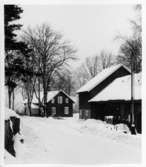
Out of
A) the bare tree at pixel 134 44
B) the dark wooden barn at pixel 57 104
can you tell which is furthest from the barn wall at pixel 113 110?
the bare tree at pixel 134 44

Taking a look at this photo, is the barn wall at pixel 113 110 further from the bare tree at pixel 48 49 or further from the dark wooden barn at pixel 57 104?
the bare tree at pixel 48 49

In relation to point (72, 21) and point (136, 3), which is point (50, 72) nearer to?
point (72, 21)

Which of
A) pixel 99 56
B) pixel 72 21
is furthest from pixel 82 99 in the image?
pixel 72 21

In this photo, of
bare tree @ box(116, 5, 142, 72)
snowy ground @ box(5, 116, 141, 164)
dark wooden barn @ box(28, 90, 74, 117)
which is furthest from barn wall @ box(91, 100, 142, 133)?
snowy ground @ box(5, 116, 141, 164)

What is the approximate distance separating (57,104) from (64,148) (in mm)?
13859

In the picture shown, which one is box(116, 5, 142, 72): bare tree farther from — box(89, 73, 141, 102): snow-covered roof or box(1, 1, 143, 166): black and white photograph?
box(89, 73, 141, 102): snow-covered roof

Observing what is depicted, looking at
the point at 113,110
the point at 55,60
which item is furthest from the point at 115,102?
the point at 55,60

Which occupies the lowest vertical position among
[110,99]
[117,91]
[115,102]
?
[115,102]

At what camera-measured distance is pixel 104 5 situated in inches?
474

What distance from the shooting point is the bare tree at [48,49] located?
42.7 ft

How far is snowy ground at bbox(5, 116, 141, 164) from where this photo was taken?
Answer: 1142 cm

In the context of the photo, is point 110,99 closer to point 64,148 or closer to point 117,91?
point 117,91

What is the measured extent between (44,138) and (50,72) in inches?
94.0

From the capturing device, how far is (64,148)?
42.5 feet
